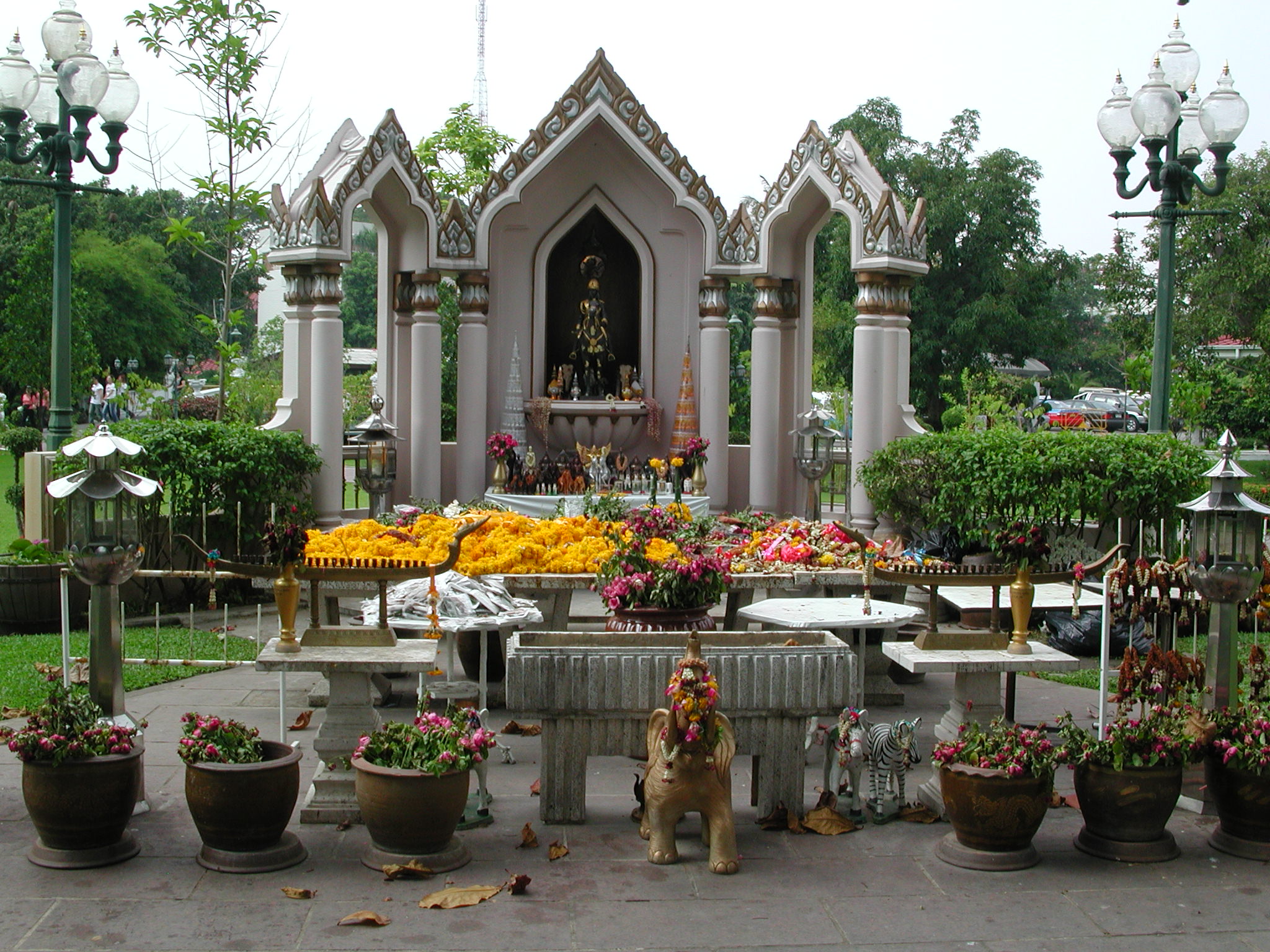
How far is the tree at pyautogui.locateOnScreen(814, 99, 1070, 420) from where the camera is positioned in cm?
3622

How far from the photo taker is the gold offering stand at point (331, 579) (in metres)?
7.45

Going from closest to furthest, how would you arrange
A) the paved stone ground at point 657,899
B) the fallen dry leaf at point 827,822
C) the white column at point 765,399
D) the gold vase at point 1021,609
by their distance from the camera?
the paved stone ground at point 657,899 → the fallen dry leaf at point 827,822 → the gold vase at point 1021,609 → the white column at point 765,399

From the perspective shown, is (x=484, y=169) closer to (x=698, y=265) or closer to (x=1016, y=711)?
(x=698, y=265)

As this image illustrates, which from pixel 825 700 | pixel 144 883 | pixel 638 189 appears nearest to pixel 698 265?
pixel 638 189

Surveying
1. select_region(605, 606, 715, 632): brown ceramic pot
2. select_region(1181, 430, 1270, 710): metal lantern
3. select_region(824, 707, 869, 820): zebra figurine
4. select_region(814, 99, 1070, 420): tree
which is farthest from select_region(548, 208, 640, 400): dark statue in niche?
select_region(814, 99, 1070, 420): tree

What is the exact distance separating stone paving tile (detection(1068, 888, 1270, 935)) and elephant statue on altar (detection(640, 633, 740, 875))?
64.9 inches

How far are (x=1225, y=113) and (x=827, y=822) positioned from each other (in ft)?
26.7

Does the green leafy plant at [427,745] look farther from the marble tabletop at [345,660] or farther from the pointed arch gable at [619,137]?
the pointed arch gable at [619,137]

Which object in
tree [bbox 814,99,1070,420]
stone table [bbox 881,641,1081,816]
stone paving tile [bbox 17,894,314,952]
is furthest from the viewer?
tree [bbox 814,99,1070,420]

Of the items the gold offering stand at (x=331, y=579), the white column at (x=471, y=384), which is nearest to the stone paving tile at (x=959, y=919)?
the gold offering stand at (x=331, y=579)

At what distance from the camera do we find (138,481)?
7.37m

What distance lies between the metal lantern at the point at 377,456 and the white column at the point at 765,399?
4475mm

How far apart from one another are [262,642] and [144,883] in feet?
19.9

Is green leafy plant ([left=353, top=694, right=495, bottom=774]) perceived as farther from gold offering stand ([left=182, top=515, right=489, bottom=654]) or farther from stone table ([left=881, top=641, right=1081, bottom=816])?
stone table ([left=881, top=641, right=1081, bottom=816])
